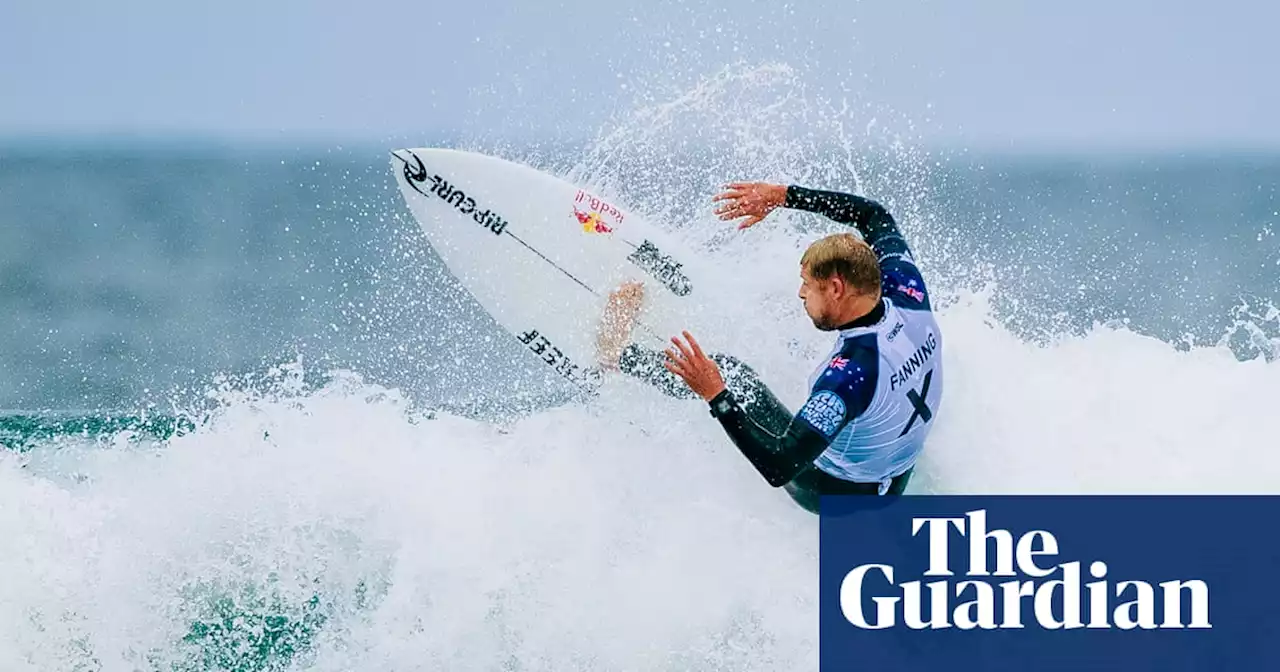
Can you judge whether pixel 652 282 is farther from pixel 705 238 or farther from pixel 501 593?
pixel 501 593

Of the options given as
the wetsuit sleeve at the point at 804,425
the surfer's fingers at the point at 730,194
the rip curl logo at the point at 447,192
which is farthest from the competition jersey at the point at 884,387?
the rip curl logo at the point at 447,192

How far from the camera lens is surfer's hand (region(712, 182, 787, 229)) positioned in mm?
5734

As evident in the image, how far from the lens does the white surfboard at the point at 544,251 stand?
21.0 ft

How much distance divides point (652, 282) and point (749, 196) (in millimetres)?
807

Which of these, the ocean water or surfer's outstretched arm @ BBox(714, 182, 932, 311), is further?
the ocean water

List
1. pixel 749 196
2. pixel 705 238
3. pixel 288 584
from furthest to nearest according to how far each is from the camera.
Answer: pixel 705 238 < pixel 288 584 < pixel 749 196

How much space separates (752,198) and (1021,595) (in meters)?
1.88

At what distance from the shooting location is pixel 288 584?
20.1 ft

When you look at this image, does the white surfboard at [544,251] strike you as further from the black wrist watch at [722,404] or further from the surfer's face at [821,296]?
the black wrist watch at [722,404]

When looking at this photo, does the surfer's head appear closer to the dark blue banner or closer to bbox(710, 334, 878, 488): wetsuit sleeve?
bbox(710, 334, 878, 488): wetsuit sleeve

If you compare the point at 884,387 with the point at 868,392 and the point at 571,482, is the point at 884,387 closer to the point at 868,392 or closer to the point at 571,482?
the point at 868,392

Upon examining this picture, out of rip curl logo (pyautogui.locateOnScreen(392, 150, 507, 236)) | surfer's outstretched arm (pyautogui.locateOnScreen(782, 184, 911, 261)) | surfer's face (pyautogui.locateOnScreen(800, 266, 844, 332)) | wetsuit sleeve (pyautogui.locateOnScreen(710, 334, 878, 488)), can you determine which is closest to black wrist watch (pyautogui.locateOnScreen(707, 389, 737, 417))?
wetsuit sleeve (pyautogui.locateOnScreen(710, 334, 878, 488))

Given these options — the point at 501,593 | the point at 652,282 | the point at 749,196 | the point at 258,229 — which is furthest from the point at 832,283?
the point at 258,229

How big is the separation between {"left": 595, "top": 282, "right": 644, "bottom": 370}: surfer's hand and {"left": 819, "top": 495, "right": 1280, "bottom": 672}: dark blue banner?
1237 mm
